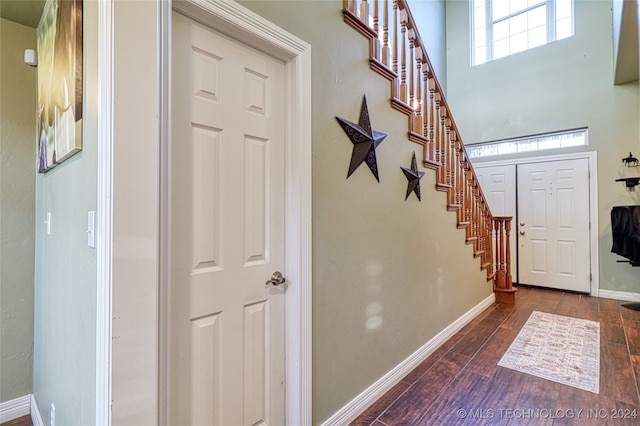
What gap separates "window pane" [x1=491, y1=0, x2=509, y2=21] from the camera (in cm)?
496

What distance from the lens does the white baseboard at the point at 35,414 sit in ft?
5.55

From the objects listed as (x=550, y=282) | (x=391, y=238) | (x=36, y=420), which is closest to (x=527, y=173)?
(x=550, y=282)

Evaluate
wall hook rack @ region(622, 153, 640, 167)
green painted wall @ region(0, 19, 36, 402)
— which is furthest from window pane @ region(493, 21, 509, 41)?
green painted wall @ region(0, 19, 36, 402)

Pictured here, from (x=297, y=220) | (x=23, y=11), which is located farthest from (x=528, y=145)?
(x=23, y=11)

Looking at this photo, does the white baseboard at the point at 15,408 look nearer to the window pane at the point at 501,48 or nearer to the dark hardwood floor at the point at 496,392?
the dark hardwood floor at the point at 496,392

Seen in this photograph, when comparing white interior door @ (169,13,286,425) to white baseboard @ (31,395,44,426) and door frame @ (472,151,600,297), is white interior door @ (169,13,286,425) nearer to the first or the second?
white baseboard @ (31,395,44,426)

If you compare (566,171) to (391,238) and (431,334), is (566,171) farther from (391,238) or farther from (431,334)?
(391,238)

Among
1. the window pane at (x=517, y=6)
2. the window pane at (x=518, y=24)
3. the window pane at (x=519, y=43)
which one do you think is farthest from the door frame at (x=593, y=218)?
the window pane at (x=517, y=6)

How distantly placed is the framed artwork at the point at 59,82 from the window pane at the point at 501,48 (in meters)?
5.65

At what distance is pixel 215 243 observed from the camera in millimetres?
1212

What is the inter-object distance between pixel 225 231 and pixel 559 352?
9.25 ft

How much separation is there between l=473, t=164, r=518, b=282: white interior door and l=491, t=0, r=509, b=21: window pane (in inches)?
98.8

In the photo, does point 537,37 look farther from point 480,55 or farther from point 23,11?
point 23,11

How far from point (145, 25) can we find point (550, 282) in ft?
18.1
